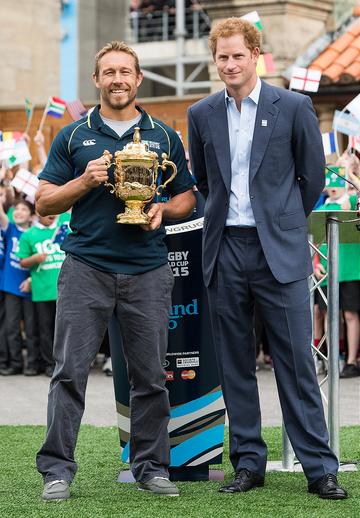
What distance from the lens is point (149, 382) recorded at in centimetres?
638

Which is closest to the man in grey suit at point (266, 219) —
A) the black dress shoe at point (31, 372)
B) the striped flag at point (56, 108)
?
the black dress shoe at point (31, 372)

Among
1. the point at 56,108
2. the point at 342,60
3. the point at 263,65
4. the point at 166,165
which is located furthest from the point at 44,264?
the point at 166,165

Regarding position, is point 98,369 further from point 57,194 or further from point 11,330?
point 57,194

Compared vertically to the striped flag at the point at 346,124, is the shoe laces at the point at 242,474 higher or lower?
lower

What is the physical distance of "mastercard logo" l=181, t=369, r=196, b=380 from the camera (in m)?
6.89

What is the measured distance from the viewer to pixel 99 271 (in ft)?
20.5

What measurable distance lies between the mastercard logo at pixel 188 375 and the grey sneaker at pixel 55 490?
3.26 ft

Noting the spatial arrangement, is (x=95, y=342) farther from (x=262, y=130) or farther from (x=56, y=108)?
(x=56, y=108)

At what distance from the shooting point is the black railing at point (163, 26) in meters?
37.1

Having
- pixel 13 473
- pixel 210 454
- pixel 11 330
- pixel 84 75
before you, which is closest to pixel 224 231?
pixel 210 454

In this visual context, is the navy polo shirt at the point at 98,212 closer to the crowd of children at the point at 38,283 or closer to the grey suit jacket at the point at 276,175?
the grey suit jacket at the point at 276,175

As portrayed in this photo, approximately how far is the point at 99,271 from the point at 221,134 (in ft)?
2.90

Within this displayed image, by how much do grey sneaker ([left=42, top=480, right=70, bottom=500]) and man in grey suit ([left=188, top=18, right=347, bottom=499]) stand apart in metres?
0.81

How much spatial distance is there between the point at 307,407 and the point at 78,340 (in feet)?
3.75
